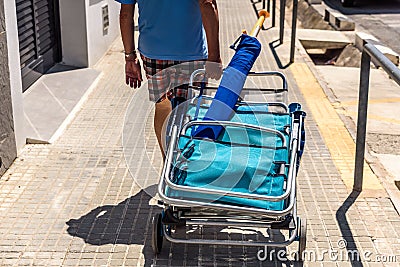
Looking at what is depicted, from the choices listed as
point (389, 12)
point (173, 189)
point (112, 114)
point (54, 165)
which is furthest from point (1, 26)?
point (389, 12)

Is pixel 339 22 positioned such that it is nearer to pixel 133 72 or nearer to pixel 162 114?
pixel 162 114

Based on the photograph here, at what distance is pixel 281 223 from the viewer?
3711 millimetres

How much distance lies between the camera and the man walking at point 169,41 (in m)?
4.46

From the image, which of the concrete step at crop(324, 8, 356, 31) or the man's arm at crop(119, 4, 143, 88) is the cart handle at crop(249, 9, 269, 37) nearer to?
the man's arm at crop(119, 4, 143, 88)

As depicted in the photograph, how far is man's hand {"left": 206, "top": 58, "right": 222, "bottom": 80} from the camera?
4.52 meters

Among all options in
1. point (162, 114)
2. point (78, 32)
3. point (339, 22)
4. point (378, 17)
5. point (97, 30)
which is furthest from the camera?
point (378, 17)

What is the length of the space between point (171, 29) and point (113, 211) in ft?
4.22

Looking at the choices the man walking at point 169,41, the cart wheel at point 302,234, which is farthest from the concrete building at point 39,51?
the cart wheel at point 302,234

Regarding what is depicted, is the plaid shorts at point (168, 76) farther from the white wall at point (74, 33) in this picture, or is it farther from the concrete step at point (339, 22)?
the concrete step at point (339, 22)

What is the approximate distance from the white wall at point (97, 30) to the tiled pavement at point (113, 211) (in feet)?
6.83

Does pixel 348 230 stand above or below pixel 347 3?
above

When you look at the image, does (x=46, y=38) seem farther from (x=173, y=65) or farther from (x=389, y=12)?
(x=389, y=12)

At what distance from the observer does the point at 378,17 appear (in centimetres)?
1558

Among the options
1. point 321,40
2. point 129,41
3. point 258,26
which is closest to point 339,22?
point 321,40
